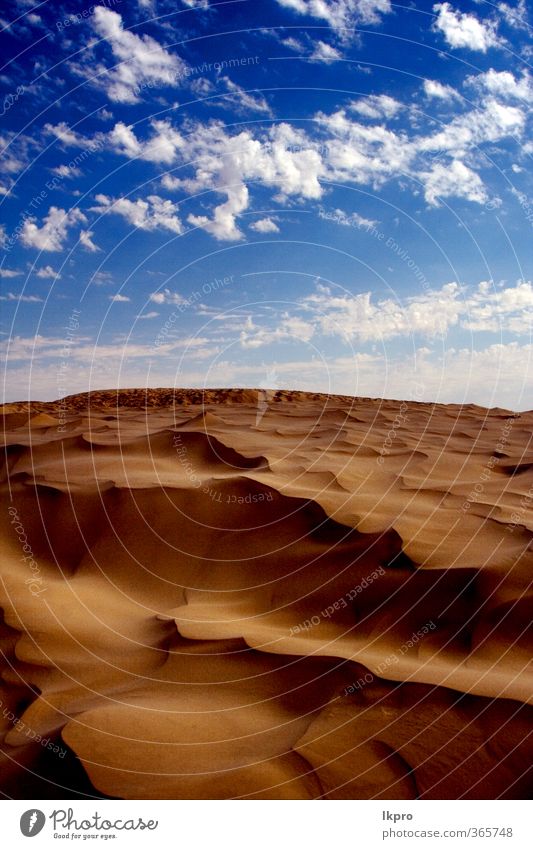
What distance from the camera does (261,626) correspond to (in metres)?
2.79

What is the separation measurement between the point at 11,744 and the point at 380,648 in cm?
158

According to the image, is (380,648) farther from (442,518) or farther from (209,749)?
(442,518)

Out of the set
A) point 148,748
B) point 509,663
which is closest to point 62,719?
point 148,748

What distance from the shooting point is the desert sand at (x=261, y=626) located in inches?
73.4

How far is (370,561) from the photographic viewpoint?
3195 millimetres

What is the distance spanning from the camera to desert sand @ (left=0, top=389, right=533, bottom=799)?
1.86m
